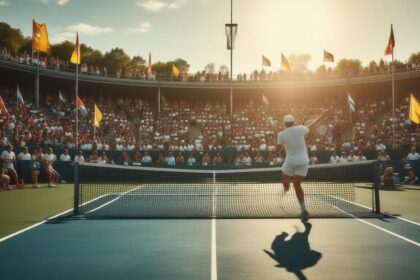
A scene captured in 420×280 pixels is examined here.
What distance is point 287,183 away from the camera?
30.1 feet

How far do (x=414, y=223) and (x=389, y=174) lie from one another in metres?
9.52

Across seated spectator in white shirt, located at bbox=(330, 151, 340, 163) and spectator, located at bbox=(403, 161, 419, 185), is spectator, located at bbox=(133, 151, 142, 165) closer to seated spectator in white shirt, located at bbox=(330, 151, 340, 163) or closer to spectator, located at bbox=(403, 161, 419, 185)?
seated spectator in white shirt, located at bbox=(330, 151, 340, 163)

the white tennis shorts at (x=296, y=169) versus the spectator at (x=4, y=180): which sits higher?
the white tennis shorts at (x=296, y=169)

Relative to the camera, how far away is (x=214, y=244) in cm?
673

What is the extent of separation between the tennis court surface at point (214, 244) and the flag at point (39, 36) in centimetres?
2406

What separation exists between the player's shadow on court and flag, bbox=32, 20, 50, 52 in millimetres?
29249

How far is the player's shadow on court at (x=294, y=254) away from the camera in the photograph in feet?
17.7

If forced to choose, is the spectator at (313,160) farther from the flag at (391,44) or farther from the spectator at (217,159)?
the flag at (391,44)

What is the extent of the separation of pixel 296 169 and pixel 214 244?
2.91 metres

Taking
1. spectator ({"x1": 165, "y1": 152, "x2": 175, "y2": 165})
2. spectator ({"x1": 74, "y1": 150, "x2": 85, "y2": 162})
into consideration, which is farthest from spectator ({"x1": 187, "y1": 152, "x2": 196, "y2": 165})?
spectator ({"x1": 74, "y1": 150, "x2": 85, "y2": 162})

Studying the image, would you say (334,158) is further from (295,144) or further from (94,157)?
(295,144)

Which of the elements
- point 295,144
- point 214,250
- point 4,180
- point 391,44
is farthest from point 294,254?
A: point 391,44

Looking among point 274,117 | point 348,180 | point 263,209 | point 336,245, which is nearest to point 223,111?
point 274,117

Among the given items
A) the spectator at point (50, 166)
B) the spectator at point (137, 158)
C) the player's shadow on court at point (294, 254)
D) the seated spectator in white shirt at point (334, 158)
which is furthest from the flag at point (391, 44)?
the player's shadow on court at point (294, 254)
